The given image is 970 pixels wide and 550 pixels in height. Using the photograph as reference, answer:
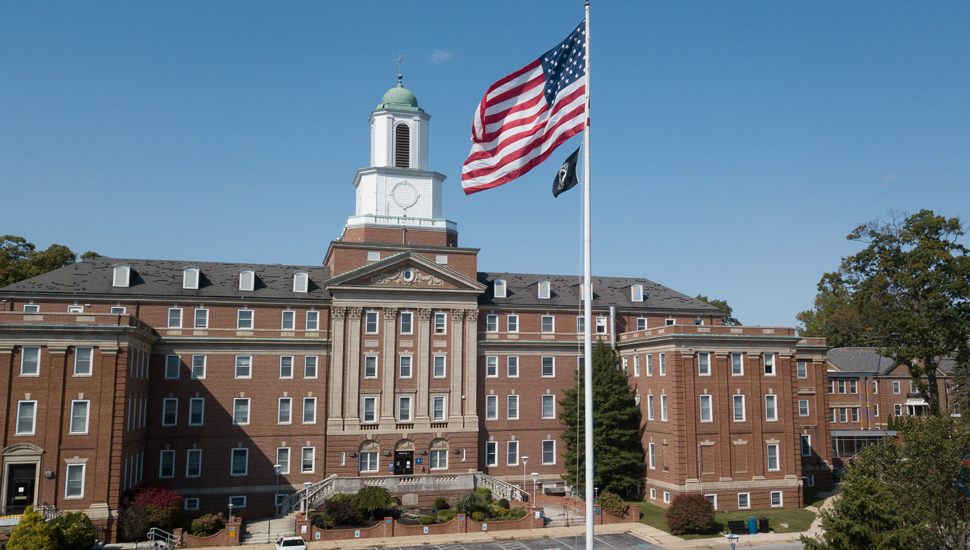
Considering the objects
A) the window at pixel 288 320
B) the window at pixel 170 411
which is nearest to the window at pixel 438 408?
the window at pixel 288 320

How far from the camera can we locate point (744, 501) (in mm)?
50656

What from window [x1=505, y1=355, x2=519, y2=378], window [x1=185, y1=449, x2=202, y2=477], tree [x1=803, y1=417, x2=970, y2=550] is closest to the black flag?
tree [x1=803, y1=417, x2=970, y2=550]

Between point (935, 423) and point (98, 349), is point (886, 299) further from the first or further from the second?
point (98, 349)

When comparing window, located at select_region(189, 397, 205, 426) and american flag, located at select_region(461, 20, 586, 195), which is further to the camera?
window, located at select_region(189, 397, 205, 426)

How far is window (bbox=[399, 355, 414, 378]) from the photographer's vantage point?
181 ft

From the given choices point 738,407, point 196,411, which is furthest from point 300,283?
point 738,407

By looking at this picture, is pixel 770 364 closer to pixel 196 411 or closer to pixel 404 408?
pixel 404 408

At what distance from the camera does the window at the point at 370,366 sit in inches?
2143

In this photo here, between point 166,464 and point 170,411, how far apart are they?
3.52 meters

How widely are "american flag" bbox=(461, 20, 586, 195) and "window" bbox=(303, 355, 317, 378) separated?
36.3 m

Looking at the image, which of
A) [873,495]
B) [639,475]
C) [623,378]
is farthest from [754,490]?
[873,495]

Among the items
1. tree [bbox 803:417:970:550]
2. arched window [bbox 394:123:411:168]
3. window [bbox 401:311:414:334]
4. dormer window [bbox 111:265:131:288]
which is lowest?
tree [bbox 803:417:970:550]

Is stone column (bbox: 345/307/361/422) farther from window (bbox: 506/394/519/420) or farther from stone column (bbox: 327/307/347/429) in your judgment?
window (bbox: 506/394/519/420)

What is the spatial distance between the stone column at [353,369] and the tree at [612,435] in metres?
15.8
